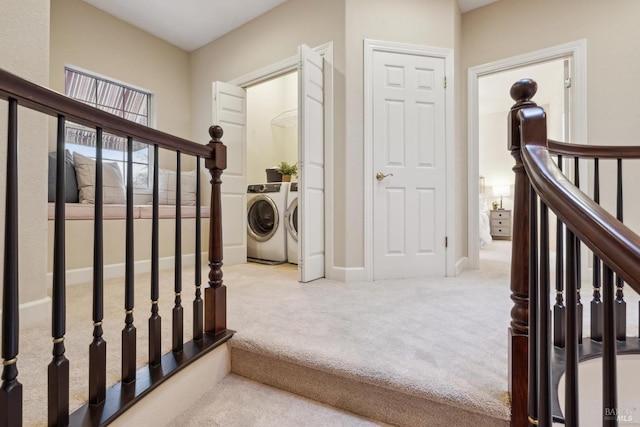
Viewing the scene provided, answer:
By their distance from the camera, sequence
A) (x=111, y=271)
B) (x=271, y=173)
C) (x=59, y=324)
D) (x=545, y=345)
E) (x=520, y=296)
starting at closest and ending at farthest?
(x=545, y=345)
(x=59, y=324)
(x=520, y=296)
(x=111, y=271)
(x=271, y=173)

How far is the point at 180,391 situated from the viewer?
4.20 ft

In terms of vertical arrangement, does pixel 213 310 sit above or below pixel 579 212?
below

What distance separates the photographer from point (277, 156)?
4852 mm

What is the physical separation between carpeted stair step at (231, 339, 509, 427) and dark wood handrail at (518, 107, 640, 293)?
0.84 metres

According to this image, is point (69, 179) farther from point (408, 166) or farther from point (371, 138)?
point (408, 166)

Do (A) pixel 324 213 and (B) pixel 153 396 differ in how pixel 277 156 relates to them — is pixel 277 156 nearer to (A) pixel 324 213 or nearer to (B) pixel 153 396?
(A) pixel 324 213

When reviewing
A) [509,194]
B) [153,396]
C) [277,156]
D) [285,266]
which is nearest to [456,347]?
[153,396]

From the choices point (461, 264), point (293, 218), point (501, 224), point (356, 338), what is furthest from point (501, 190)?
point (356, 338)

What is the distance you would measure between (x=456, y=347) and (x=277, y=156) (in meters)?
3.91

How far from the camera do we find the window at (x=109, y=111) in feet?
10.3

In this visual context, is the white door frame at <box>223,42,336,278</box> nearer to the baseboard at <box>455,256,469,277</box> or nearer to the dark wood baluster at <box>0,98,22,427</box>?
the baseboard at <box>455,256,469,277</box>

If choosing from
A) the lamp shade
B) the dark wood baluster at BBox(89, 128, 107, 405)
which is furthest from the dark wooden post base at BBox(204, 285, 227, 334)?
the lamp shade

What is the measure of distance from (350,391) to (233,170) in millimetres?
2855

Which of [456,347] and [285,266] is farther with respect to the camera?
[285,266]
